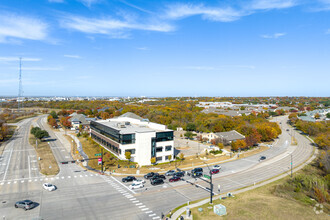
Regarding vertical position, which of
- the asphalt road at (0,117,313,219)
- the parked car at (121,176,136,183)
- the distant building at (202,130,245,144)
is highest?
the distant building at (202,130,245,144)

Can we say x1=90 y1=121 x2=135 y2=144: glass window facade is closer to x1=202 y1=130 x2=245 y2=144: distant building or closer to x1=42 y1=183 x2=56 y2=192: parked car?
x1=42 y1=183 x2=56 y2=192: parked car

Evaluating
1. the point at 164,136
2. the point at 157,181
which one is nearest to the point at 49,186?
the point at 157,181

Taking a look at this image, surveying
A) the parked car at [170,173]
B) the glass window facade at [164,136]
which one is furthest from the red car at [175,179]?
the glass window facade at [164,136]

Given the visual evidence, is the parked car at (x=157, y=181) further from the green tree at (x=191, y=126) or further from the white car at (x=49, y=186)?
the green tree at (x=191, y=126)

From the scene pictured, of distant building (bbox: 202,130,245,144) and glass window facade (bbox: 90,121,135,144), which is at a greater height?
glass window facade (bbox: 90,121,135,144)

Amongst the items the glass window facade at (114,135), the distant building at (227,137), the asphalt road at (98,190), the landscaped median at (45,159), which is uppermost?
the glass window facade at (114,135)

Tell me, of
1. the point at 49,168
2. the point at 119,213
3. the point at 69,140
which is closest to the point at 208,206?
the point at 119,213

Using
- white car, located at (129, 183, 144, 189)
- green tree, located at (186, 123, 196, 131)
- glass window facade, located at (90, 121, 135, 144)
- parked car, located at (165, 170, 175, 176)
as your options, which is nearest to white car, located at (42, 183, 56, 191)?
white car, located at (129, 183, 144, 189)

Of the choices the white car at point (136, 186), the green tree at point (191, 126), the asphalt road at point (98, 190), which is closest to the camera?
the asphalt road at point (98, 190)
